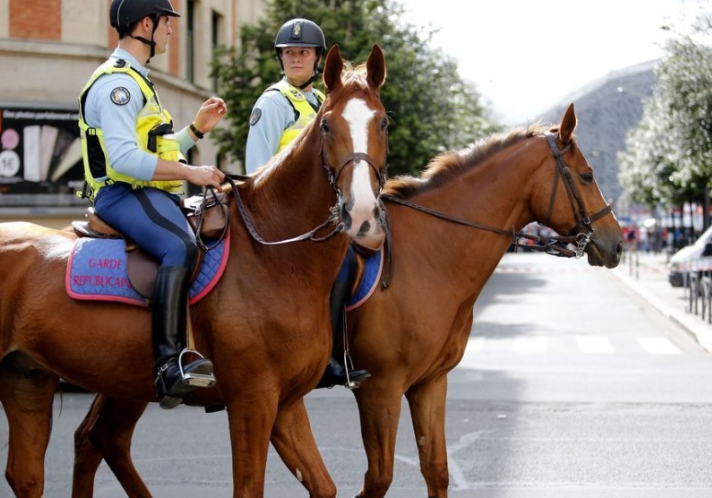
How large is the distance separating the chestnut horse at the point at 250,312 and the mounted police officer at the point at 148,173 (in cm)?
19

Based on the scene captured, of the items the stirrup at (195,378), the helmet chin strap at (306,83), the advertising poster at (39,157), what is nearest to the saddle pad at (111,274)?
the stirrup at (195,378)

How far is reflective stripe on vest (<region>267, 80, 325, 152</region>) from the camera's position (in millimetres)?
7484

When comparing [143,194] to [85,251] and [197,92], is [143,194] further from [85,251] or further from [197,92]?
[197,92]

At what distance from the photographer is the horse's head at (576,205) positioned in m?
7.40

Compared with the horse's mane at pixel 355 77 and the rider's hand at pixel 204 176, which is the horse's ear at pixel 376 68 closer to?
the horse's mane at pixel 355 77

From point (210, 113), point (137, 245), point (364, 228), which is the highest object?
point (210, 113)

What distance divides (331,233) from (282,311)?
432 millimetres

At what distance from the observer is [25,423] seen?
6.44 m

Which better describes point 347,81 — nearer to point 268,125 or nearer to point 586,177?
point 268,125

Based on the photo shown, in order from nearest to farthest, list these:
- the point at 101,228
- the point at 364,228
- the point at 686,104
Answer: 1. the point at 364,228
2. the point at 101,228
3. the point at 686,104

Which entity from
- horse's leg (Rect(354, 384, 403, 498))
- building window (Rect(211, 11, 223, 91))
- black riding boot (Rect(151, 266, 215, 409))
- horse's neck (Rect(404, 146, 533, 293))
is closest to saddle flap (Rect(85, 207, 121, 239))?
black riding boot (Rect(151, 266, 215, 409))

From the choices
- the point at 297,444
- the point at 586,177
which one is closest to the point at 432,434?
the point at 297,444

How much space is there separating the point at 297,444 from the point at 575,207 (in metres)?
2.35

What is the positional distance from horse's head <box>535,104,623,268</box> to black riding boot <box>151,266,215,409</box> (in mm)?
2529
